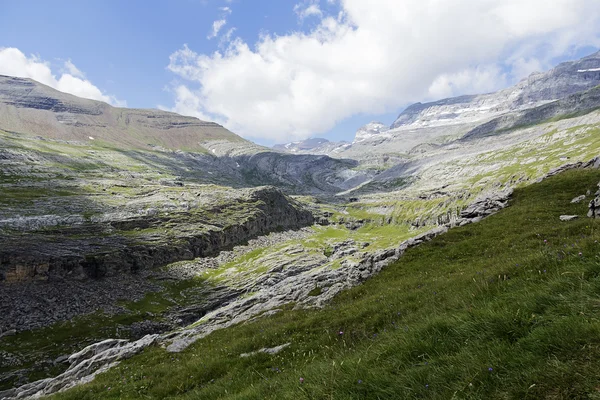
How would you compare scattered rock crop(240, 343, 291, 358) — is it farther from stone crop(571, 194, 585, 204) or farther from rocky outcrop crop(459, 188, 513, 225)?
stone crop(571, 194, 585, 204)

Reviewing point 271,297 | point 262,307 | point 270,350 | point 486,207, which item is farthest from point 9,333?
point 486,207

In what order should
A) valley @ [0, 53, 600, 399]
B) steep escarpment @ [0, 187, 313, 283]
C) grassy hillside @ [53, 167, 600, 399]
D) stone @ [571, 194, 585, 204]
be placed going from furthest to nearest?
steep escarpment @ [0, 187, 313, 283], stone @ [571, 194, 585, 204], valley @ [0, 53, 600, 399], grassy hillside @ [53, 167, 600, 399]

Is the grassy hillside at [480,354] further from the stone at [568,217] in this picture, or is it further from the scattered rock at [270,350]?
the stone at [568,217]

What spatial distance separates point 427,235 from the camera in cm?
3400

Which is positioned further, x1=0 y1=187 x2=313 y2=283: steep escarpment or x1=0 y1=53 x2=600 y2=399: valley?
x1=0 y1=187 x2=313 y2=283: steep escarpment

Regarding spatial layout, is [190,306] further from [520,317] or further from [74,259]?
[520,317]

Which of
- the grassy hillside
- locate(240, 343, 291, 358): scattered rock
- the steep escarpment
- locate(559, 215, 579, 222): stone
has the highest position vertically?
locate(559, 215, 579, 222): stone

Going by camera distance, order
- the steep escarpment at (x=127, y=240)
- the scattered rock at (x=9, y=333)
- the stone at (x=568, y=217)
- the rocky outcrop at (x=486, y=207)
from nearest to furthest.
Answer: the stone at (x=568, y=217) → the rocky outcrop at (x=486, y=207) → the scattered rock at (x=9, y=333) → the steep escarpment at (x=127, y=240)

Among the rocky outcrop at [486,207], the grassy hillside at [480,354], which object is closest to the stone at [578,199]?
the rocky outcrop at [486,207]

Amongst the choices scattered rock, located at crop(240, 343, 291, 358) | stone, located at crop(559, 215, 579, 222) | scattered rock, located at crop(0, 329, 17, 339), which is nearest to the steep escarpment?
scattered rock, located at crop(0, 329, 17, 339)

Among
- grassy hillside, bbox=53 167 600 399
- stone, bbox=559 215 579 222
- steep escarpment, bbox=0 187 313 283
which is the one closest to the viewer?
grassy hillside, bbox=53 167 600 399

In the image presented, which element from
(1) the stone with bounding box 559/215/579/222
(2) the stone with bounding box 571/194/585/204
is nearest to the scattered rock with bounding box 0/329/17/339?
(1) the stone with bounding box 559/215/579/222

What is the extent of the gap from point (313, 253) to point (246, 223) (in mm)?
48485

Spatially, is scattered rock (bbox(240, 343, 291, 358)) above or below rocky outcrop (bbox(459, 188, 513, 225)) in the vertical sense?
below
